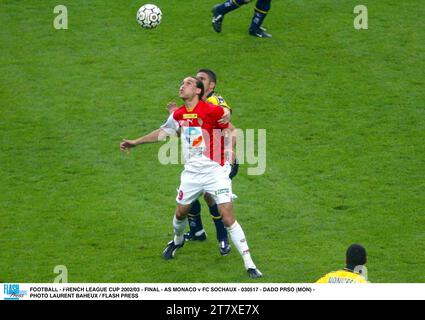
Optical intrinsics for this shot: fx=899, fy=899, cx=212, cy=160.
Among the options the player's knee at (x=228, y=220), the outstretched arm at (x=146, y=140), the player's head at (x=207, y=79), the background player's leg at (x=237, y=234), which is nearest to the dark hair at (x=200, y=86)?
the player's head at (x=207, y=79)

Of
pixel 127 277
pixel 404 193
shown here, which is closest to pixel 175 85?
pixel 404 193

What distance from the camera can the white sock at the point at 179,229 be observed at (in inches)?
509

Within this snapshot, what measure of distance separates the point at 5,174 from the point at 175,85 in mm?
4496

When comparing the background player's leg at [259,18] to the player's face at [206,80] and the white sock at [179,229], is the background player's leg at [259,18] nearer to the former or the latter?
the player's face at [206,80]

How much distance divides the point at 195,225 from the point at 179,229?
0.71 m

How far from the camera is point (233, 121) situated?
17578 mm

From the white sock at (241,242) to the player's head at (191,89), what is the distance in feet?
6.10

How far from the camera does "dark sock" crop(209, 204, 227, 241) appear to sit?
→ 1329 centimetres

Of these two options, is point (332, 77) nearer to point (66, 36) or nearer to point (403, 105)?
point (403, 105)

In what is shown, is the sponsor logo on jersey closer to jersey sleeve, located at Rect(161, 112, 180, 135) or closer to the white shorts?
jersey sleeve, located at Rect(161, 112, 180, 135)

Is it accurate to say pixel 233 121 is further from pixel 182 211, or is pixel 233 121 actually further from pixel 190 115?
pixel 190 115

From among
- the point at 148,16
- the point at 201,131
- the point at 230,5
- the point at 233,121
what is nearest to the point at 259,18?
the point at 230,5

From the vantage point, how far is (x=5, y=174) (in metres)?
16.0

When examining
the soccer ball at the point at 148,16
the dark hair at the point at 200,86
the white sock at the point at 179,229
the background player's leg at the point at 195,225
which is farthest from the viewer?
the soccer ball at the point at 148,16
